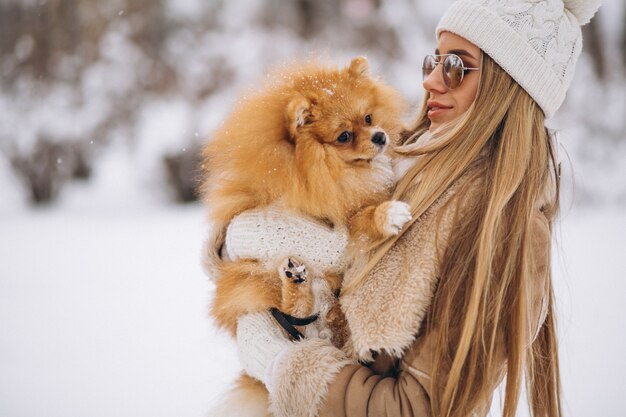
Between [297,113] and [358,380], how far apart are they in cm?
83

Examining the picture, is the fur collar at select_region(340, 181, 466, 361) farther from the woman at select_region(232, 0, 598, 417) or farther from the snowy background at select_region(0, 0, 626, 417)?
the snowy background at select_region(0, 0, 626, 417)

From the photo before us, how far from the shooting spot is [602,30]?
373 inches

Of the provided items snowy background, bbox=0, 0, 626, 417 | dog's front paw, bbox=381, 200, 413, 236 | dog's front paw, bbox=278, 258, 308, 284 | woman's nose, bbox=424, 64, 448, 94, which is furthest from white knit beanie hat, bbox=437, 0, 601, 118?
snowy background, bbox=0, 0, 626, 417

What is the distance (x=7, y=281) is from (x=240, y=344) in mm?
4934

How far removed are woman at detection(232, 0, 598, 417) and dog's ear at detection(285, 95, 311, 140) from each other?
381mm

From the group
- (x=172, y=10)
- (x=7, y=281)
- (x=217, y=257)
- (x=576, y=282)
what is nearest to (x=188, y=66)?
(x=172, y=10)

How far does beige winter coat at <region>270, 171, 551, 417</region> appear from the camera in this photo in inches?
52.6

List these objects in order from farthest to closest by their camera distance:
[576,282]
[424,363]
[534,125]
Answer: [576,282] < [534,125] < [424,363]

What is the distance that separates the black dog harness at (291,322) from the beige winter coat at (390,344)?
10 cm

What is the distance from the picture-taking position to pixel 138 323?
4.60 m

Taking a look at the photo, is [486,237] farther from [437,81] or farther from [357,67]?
[357,67]

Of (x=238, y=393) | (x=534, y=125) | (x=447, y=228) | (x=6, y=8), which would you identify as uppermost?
(x=6, y=8)

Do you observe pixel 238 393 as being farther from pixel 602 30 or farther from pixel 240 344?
pixel 602 30

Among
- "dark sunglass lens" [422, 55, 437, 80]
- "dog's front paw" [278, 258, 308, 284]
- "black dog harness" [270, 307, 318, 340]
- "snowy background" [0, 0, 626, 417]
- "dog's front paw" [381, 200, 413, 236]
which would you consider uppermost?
"snowy background" [0, 0, 626, 417]
